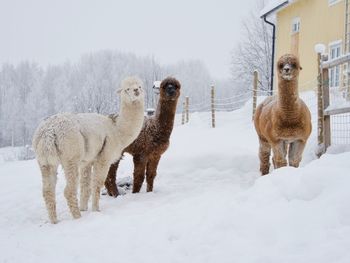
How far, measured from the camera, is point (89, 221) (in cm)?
437

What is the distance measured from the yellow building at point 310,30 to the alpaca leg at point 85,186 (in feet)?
34.4

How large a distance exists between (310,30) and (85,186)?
13931 mm

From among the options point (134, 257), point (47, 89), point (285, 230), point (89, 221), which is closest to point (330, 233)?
point (285, 230)

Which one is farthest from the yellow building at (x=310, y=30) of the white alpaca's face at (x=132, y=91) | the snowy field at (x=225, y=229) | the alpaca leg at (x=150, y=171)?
the snowy field at (x=225, y=229)

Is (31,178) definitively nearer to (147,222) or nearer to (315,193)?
(147,222)

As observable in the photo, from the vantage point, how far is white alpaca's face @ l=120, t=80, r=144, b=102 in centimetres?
579

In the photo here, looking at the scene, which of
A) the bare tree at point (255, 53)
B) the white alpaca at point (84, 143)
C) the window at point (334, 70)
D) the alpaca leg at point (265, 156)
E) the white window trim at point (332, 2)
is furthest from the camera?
the bare tree at point (255, 53)

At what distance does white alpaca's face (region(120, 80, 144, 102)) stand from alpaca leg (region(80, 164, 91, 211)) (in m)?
1.11

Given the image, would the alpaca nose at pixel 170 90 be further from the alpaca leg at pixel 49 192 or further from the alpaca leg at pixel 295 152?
the alpaca leg at pixel 49 192

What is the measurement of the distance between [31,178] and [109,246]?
6.63m

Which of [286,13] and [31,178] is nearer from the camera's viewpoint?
[31,178]

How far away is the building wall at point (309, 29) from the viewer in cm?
1505

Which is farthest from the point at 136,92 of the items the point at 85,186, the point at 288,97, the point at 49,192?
the point at 288,97

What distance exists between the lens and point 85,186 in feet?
18.3
